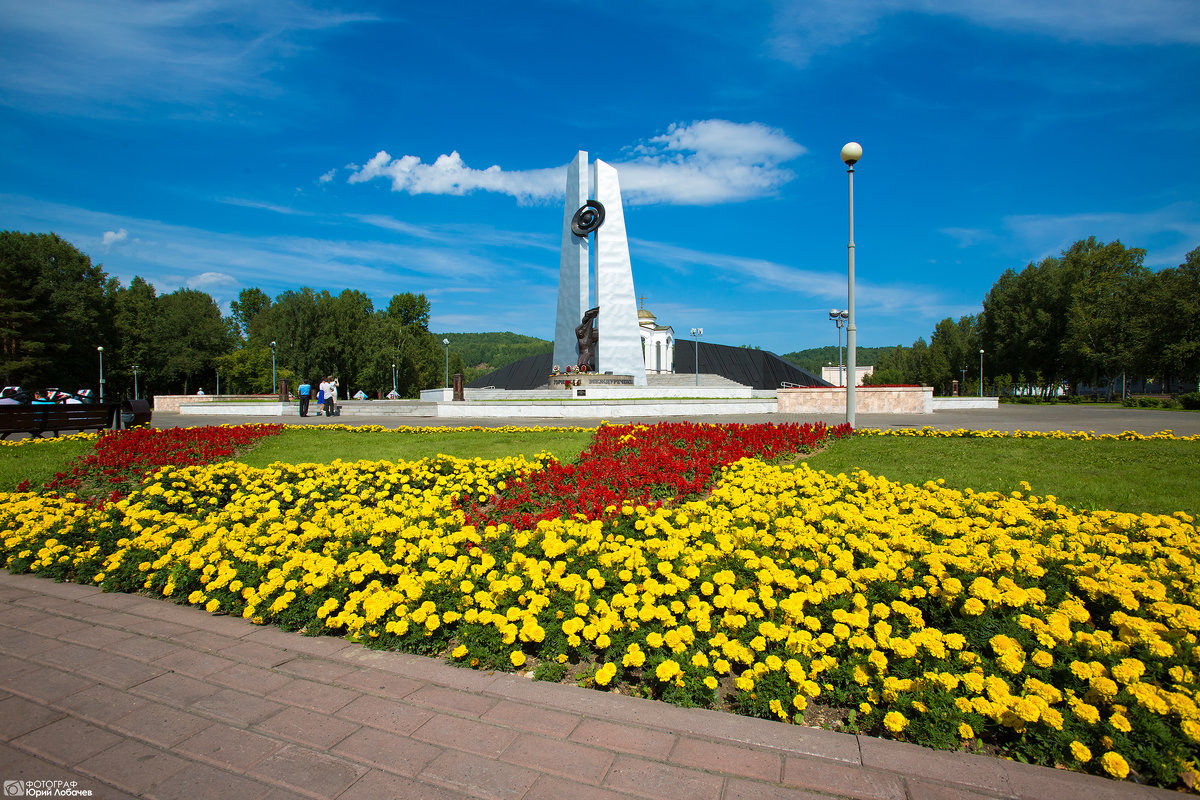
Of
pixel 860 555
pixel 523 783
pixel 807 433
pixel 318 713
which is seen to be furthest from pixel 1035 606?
pixel 807 433

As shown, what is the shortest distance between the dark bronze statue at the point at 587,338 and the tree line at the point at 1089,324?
31.8 metres

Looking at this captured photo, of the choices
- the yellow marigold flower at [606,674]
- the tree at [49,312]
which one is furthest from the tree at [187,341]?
the yellow marigold flower at [606,674]

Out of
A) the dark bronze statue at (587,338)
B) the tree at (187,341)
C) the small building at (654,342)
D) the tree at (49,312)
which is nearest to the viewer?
the dark bronze statue at (587,338)

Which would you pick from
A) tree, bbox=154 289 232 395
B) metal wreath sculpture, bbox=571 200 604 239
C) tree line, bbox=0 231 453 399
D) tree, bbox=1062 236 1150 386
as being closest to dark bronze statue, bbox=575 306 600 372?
metal wreath sculpture, bbox=571 200 604 239

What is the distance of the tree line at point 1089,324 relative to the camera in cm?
3397

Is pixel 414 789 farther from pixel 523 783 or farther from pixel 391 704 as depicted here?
pixel 391 704

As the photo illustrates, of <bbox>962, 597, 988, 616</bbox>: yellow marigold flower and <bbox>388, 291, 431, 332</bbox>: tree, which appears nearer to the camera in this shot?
<bbox>962, 597, 988, 616</bbox>: yellow marigold flower

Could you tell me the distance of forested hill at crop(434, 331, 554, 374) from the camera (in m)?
125

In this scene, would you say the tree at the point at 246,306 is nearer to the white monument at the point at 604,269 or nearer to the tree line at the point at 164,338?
the tree line at the point at 164,338

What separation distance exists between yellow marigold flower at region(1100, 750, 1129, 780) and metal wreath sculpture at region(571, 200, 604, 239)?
94.8 feet

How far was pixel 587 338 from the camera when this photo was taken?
29562mm

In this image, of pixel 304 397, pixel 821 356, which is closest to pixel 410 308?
pixel 304 397

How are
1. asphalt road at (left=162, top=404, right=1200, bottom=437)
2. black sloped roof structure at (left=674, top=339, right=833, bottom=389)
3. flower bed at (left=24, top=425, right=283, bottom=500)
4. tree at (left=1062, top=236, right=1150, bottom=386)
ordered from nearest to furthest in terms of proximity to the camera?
A: flower bed at (left=24, top=425, right=283, bottom=500), asphalt road at (left=162, top=404, right=1200, bottom=437), tree at (left=1062, top=236, right=1150, bottom=386), black sloped roof structure at (left=674, top=339, right=833, bottom=389)

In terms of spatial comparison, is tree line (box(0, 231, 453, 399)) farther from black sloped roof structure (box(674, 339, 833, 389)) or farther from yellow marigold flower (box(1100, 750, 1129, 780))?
yellow marigold flower (box(1100, 750, 1129, 780))
